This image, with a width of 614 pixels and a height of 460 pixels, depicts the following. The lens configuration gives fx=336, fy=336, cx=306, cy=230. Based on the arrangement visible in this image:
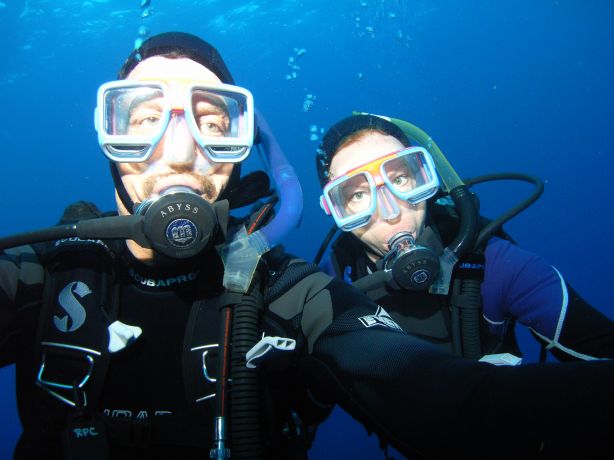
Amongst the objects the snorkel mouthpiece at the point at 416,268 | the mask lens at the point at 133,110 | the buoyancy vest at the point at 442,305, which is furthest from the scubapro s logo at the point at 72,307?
→ the buoyancy vest at the point at 442,305

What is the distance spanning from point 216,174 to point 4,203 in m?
86.4

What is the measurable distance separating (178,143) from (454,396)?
6.35 feet

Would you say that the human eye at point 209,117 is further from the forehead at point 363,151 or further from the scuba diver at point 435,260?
the forehead at point 363,151

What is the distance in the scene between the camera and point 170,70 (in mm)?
2359

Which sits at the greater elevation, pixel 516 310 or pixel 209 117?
pixel 209 117

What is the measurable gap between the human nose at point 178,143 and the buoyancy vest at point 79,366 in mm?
757

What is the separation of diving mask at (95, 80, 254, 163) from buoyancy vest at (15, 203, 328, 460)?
0.69 metres

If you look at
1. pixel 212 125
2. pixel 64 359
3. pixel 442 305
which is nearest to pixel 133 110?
pixel 212 125

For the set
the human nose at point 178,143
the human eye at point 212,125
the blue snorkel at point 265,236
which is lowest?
the blue snorkel at point 265,236

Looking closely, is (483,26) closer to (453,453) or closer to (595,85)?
(595,85)

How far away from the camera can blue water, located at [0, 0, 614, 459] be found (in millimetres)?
24516

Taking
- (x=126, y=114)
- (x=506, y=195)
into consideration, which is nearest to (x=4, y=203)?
(x=126, y=114)

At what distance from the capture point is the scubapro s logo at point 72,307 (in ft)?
6.20

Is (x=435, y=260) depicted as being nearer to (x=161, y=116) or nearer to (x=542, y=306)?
(x=542, y=306)
